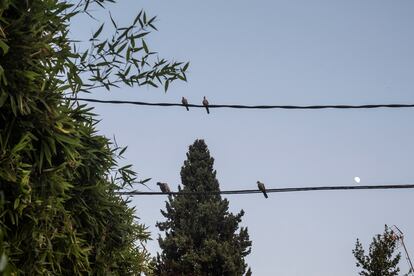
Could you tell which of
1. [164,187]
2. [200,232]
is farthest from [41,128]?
[200,232]

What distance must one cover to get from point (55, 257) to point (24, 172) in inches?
40.1

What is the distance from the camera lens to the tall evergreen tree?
30.3 metres

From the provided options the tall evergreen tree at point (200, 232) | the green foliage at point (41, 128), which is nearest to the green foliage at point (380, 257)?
the tall evergreen tree at point (200, 232)

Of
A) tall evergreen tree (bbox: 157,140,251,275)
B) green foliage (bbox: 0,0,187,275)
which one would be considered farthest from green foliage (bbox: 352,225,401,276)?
green foliage (bbox: 0,0,187,275)

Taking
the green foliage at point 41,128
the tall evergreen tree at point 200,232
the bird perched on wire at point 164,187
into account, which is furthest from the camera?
the tall evergreen tree at point 200,232

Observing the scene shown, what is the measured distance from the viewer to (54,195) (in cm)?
361

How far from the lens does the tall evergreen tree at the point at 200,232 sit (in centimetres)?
3027

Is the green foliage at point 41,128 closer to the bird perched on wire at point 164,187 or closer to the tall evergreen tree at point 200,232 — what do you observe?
the bird perched on wire at point 164,187

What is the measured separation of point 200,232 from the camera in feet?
104

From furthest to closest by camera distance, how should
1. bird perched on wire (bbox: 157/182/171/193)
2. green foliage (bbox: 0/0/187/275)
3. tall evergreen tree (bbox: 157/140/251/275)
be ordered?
1. tall evergreen tree (bbox: 157/140/251/275)
2. bird perched on wire (bbox: 157/182/171/193)
3. green foliage (bbox: 0/0/187/275)

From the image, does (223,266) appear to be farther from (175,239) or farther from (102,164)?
(102,164)

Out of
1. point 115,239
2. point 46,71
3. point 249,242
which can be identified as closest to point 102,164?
point 115,239

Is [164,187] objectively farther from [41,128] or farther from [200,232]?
[200,232]

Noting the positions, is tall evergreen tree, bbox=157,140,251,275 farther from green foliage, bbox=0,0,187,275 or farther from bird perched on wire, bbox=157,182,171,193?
green foliage, bbox=0,0,187,275
